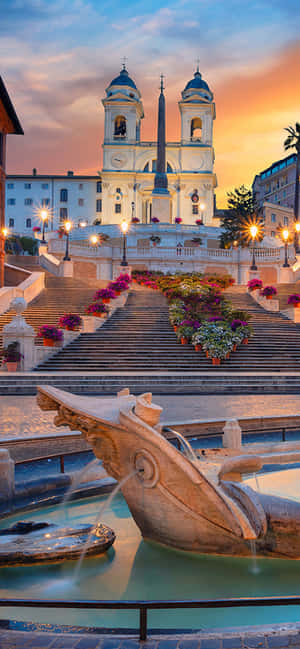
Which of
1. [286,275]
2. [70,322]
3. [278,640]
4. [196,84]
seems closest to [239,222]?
[286,275]

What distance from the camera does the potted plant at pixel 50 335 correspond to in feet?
69.5

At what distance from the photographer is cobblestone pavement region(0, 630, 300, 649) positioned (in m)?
3.23

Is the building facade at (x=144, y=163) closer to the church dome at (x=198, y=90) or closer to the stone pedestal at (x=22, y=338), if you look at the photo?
the church dome at (x=198, y=90)

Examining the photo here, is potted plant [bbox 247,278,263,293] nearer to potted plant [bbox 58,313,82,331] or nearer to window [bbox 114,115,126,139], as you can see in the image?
potted plant [bbox 58,313,82,331]

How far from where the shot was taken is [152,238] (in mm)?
53438

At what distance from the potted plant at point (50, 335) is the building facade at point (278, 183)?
7986 centimetres

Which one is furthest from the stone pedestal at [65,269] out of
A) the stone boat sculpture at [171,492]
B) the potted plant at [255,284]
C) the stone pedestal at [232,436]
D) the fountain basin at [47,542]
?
the stone boat sculpture at [171,492]

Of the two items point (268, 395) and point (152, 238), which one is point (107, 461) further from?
point (152, 238)

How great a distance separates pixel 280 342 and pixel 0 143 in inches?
878

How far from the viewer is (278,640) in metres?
3.26

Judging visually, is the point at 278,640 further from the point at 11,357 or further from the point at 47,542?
the point at 11,357

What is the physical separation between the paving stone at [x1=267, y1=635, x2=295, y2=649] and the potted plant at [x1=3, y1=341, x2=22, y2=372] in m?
17.2

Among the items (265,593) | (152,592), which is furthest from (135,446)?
(265,593)

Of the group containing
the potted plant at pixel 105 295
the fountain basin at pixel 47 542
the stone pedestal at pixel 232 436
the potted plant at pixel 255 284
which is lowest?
the fountain basin at pixel 47 542
